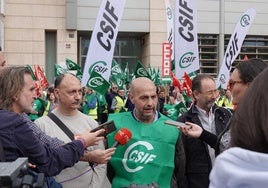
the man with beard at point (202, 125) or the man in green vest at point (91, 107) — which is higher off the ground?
the man with beard at point (202, 125)

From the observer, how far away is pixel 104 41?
750 cm

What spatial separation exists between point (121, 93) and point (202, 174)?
1029 centimetres

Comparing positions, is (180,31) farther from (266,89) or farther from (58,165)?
(266,89)

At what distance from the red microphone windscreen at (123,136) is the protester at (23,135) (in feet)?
1.18

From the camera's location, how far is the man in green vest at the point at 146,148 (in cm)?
349

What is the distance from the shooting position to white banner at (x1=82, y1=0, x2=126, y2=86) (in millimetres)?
7320

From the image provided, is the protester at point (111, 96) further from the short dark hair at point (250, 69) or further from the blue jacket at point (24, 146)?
the blue jacket at point (24, 146)

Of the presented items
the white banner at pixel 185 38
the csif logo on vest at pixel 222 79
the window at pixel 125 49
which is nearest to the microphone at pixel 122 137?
the white banner at pixel 185 38

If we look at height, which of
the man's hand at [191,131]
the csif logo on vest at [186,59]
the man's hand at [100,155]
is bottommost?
the man's hand at [100,155]

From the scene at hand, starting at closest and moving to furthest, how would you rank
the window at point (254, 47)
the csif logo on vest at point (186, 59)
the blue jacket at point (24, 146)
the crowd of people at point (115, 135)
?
1. the blue jacket at point (24, 146)
2. the crowd of people at point (115, 135)
3. the csif logo on vest at point (186, 59)
4. the window at point (254, 47)

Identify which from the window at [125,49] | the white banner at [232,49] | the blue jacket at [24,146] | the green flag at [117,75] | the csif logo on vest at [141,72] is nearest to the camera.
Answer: the blue jacket at [24,146]

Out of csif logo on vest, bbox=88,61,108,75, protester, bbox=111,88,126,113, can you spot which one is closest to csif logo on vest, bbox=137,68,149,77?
csif logo on vest, bbox=88,61,108,75

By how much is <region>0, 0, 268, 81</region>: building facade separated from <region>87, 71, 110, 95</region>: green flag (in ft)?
49.6

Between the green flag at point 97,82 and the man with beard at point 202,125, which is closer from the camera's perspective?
the man with beard at point 202,125
